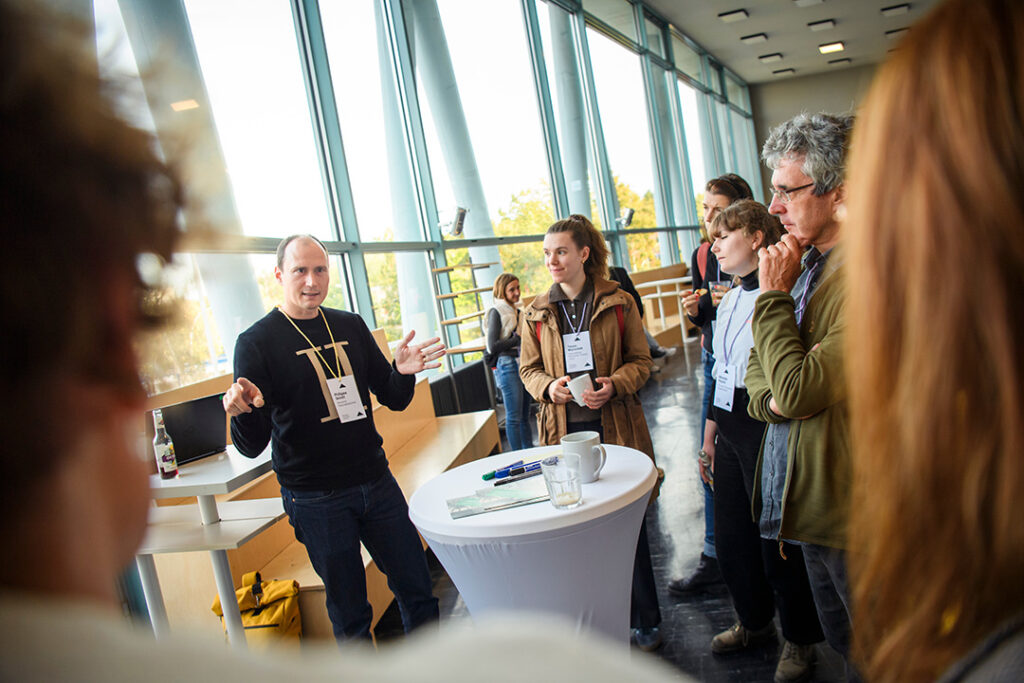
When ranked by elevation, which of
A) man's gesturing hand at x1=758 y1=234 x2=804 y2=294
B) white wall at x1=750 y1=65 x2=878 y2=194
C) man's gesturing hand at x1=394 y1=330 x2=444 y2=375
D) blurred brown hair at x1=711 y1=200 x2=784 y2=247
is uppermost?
white wall at x1=750 y1=65 x2=878 y2=194

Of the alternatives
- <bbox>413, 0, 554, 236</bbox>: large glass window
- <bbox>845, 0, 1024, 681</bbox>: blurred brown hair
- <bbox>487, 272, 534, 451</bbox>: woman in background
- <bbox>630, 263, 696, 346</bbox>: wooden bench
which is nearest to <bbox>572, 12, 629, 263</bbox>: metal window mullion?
<bbox>630, 263, 696, 346</bbox>: wooden bench

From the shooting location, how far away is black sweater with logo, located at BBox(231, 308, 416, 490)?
232cm

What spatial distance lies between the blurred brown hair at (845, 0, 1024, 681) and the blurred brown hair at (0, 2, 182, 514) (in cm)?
57

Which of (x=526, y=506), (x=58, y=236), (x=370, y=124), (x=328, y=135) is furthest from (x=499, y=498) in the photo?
(x=370, y=124)

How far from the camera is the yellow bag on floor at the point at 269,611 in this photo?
2.51m

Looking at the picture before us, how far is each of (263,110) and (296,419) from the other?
323cm

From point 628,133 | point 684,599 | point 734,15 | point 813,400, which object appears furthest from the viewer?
point 734,15

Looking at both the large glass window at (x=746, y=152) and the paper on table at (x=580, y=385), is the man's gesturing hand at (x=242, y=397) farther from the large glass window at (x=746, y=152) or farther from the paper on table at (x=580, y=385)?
the large glass window at (x=746, y=152)

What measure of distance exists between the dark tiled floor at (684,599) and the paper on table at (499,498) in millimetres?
1006

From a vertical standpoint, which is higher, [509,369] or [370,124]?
[370,124]

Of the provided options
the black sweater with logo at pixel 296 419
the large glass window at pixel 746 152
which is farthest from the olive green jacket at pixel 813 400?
the large glass window at pixel 746 152

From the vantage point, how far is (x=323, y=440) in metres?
2.34

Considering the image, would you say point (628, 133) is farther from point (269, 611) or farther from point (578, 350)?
point (269, 611)

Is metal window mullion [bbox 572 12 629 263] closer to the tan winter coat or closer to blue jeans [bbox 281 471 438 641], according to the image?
the tan winter coat
